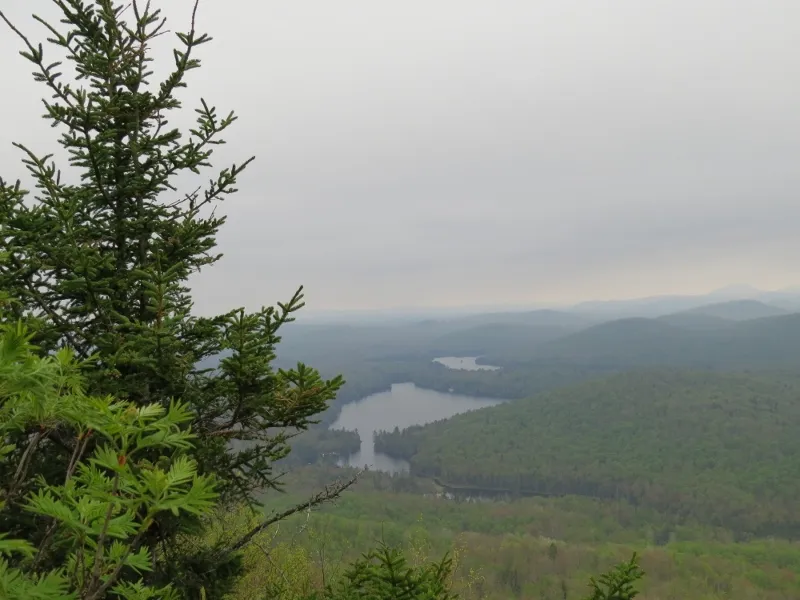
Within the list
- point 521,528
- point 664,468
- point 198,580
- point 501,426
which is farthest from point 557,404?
point 198,580

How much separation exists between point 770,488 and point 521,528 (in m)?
65.0

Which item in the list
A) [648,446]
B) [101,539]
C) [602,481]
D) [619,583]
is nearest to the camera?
[101,539]

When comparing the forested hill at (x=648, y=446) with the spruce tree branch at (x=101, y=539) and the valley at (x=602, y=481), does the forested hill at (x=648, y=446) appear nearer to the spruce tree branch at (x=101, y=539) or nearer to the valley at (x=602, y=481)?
the valley at (x=602, y=481)

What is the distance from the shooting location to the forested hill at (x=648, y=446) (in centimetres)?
10550

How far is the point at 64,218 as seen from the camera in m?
3.93

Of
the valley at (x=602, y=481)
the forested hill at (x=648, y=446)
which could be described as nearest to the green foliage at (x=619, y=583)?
the valley at (x=602, y=481)

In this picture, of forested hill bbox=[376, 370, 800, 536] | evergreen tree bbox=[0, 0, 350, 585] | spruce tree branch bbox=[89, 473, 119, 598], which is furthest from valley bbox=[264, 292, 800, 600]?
spruce tree branch bbox=[89, 473, 119, 598]

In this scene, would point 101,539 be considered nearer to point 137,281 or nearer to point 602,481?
point 137,281

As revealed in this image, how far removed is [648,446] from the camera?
142m

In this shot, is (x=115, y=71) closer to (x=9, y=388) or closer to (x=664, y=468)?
(x=9, y=388)

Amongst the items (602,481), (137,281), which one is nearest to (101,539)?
(137,281)

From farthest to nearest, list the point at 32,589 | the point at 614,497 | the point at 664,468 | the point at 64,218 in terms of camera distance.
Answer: the point at 664,468 → the point at 614,497 → the point at 64,218 → the point at 32,589

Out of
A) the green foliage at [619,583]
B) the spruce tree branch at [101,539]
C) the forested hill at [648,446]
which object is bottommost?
the forested hill at [648,446]

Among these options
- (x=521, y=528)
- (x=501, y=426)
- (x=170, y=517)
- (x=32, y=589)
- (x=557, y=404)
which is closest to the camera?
(x=32, y=589)
